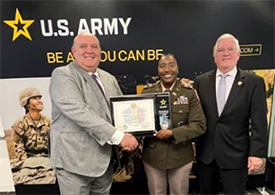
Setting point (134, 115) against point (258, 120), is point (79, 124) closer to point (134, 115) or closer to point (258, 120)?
point (134, 115)

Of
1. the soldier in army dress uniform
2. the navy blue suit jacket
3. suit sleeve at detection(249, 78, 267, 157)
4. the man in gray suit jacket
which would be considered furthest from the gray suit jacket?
suit sleeve at detection(249, 78, 267, 157)

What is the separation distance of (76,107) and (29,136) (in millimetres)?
1267

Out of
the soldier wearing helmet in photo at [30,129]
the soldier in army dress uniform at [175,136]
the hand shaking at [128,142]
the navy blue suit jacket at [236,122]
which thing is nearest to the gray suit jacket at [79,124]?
the hand shaking at [128,142]

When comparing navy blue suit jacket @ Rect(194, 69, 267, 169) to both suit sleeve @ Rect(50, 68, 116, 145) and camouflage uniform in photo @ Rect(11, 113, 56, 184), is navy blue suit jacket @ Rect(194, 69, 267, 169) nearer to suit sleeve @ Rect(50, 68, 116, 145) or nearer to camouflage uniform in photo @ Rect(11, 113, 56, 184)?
suit sleeve @ Rect(50, 68, 116, 145)

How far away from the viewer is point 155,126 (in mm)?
1936

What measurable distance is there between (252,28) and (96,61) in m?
Result: 1.65

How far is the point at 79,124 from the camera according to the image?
1689 mm

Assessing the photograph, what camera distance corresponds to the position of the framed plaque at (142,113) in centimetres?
186

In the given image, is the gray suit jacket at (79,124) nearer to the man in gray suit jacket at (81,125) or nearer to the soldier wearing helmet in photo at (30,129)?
the man in gray suit jacket at (81,125)

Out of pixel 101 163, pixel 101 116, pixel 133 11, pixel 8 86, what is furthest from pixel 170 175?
A: pixel 8 86

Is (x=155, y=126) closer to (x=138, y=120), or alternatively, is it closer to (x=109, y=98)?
(x=138, y=120)

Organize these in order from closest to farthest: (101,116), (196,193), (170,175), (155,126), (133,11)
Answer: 1. (101,116)
2. (155,126)
3. (170,175)
4. (133,11)
5. (196,193)

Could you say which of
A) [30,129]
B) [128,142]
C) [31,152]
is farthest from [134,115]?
[31,152]

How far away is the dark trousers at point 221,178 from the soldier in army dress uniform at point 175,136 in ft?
0.46
